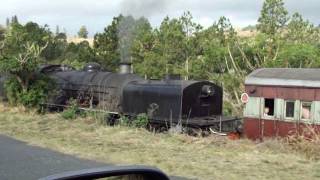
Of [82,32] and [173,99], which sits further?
[82,32]

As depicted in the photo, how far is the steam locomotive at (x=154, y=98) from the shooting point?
19.3 meters

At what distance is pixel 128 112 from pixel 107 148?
7427mm

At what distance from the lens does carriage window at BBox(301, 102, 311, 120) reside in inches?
683

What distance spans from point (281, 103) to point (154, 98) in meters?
4.44

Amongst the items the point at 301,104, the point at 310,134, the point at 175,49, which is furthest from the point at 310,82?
the point at 175,49

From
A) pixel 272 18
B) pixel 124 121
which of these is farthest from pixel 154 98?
pixel 272 18

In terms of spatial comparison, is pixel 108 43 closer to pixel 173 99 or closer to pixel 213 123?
pixel 173 99

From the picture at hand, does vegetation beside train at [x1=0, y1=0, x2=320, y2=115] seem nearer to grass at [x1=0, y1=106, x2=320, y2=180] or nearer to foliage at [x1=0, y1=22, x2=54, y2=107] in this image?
foliage at [x1=0, y1=22, x2=54, y2=107]

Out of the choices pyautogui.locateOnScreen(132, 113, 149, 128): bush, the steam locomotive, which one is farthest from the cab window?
pyautogui.locateOnScreen(132, 113, 149, 128): bush

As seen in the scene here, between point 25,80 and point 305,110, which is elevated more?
point 25,80

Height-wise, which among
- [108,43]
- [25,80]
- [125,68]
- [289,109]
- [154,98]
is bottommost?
[289,109]

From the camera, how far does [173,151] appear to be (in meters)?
13.3

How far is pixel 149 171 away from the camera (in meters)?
3.05

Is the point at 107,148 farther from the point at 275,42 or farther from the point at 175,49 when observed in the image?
the point at 175,49
